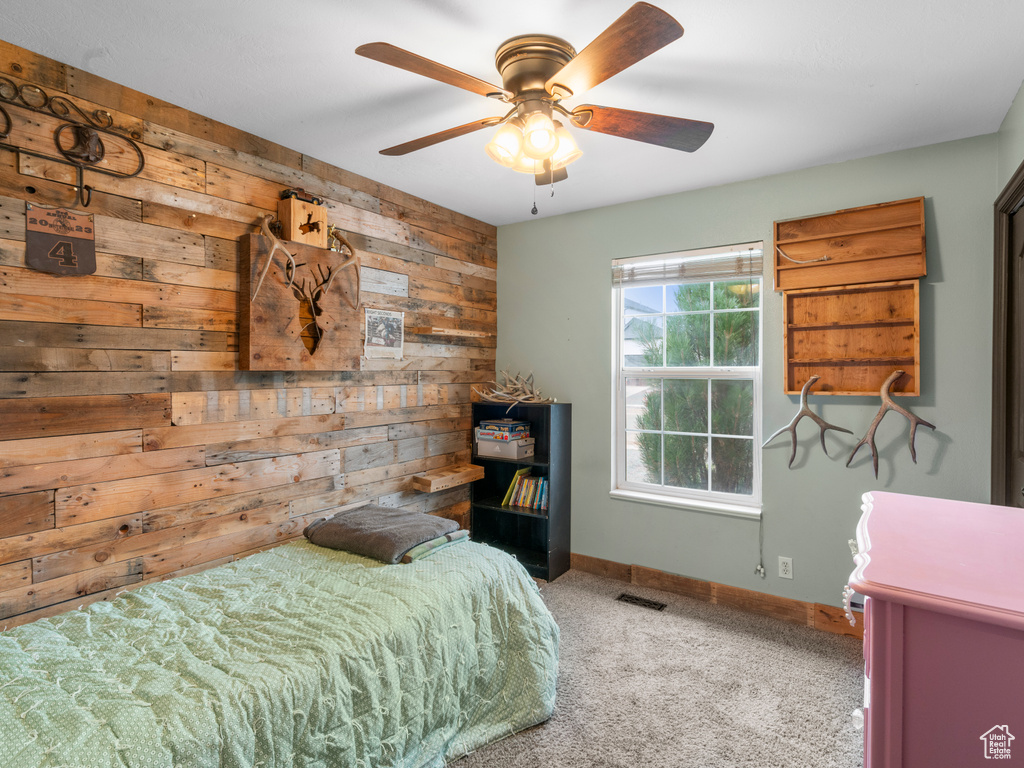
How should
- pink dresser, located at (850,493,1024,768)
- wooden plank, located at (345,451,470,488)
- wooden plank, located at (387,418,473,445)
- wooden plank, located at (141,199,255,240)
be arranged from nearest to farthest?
pink dresser, located at (850,493,1024,768), wooden plank, located at (141,199,255,240), wooden plank, located at (345,451,470,488), wooden plank, located at (387,418,473,445)

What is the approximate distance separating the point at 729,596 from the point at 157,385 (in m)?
3.06

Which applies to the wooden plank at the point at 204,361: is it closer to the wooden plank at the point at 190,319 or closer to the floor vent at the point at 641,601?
the wooden plank at the point at 190,319

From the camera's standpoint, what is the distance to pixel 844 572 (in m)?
2.78

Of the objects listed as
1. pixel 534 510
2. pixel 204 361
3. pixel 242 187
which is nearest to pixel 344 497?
pixel 204 361

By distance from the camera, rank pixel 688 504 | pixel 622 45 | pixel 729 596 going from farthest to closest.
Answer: pixel 688 504 < pixel 729 596 < pixel 622 45

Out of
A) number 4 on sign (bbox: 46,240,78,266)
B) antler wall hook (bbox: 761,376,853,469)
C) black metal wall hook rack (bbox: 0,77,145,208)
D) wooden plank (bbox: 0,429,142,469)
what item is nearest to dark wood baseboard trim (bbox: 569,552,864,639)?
antler wall hook (bbox: 761,376,853,469)

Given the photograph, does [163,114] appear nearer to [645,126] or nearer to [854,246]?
[645,126]

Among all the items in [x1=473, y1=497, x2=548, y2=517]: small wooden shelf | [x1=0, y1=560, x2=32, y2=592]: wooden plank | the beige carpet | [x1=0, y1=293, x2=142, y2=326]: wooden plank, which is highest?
[x1=0, y1=293, x2=142, y2=326]: wooden plank

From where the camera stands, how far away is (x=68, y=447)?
6.27ft

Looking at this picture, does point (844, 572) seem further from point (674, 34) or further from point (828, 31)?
point (674, 34)

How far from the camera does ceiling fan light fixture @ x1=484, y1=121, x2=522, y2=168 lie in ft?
5.81

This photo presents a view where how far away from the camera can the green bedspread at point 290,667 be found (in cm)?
128

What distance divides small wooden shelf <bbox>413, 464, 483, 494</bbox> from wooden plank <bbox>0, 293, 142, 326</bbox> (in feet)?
5.55

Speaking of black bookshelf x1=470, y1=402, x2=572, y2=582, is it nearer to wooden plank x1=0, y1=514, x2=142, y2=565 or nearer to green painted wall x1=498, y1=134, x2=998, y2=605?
green painted wall x1=498, y1=134, x2=998, y2=605
